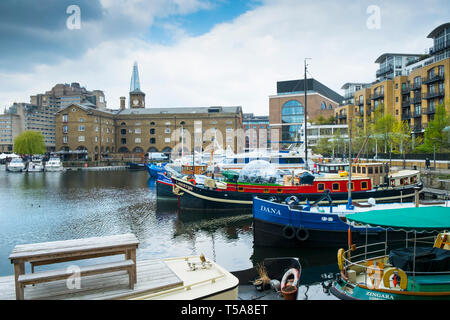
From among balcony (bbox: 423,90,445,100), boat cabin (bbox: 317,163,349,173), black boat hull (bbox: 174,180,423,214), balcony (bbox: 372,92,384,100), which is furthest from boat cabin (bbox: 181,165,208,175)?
balcony (bbox: 372,92,384,100)

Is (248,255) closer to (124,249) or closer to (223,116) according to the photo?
(124,249)

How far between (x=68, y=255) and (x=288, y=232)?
1298 centimetres

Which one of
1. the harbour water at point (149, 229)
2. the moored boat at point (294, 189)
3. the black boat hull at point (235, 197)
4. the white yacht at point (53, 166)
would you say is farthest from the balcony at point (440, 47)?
the white yacht at point (53, 166)

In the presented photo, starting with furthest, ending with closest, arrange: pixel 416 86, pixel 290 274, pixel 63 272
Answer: pixel 416 86, pixel 290 274, pixel 63 272

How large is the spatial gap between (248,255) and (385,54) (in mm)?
76004

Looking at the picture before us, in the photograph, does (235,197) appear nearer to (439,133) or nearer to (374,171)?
(374,171)

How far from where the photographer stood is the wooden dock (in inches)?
252

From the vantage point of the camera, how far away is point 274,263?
42.3ft

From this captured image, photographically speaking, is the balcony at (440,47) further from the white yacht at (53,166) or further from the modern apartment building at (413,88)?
the white yacht at (53,166)

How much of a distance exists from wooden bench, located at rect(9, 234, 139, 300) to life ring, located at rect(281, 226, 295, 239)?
11.7m

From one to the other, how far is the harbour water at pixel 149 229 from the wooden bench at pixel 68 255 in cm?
801

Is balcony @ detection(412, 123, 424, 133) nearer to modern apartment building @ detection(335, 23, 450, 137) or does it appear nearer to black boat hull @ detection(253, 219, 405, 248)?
modern apartment building @ detection(335, 23, 450, 137)

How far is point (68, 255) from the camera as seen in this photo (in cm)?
669

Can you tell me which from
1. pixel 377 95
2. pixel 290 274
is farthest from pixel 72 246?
pixel 377 95
